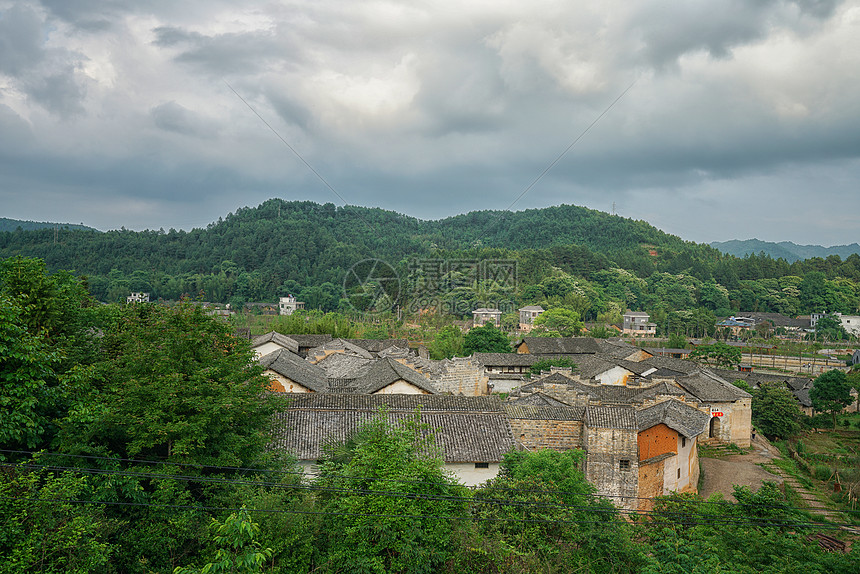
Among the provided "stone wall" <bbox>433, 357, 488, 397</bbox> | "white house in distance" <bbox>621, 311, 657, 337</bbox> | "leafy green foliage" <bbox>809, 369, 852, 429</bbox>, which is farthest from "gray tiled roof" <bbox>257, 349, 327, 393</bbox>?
"white house in distance" <bbox>621, 311, 657, 337</bbox>

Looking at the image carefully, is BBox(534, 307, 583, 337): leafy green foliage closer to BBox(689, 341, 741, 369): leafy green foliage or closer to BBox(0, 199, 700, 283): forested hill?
BBox(689, 341, 741, 369): leafy green foliage

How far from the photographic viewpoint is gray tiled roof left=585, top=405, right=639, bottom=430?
16.7 m

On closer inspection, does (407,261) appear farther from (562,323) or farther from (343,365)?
(343,365)

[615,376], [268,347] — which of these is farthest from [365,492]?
[268,347]

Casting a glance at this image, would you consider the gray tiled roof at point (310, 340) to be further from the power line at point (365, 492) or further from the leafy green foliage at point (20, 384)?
the power line at point (365, 492)

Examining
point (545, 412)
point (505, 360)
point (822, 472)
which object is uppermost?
point (545, 412)

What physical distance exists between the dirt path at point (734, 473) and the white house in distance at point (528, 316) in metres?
51.5

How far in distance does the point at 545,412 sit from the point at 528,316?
208 feet

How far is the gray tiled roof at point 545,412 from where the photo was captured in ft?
60.0

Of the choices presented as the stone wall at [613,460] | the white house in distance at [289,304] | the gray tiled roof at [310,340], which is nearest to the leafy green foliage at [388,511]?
the stone wall at [613,460]

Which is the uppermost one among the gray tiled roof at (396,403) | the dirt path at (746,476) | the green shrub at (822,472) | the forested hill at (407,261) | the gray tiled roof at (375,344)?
the forested hill at (407,261)

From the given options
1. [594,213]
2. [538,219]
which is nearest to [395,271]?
[538,219]

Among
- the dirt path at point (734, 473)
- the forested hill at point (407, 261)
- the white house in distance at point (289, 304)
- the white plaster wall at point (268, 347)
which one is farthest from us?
the forested hill at point (407, 261)

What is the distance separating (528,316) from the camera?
81500 millimetres
